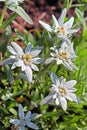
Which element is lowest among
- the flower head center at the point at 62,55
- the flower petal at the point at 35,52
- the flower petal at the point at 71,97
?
the flower petal at the point at 71,97

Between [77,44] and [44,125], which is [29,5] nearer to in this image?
[77,44]

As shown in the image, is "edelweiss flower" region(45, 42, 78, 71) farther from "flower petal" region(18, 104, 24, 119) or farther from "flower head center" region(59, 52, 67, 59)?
"flower petal" region(18, 104, 24, 119)

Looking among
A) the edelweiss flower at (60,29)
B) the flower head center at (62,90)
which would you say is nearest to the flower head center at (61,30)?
the edelweiss flower at (60,29)

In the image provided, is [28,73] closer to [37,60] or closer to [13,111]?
[37,60]

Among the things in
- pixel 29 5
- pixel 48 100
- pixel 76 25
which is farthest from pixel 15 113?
pixel 29 5

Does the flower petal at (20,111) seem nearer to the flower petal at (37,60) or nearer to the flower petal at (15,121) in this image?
the flower petal at (15,121)

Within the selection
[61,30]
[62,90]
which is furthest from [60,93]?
[61,30]
